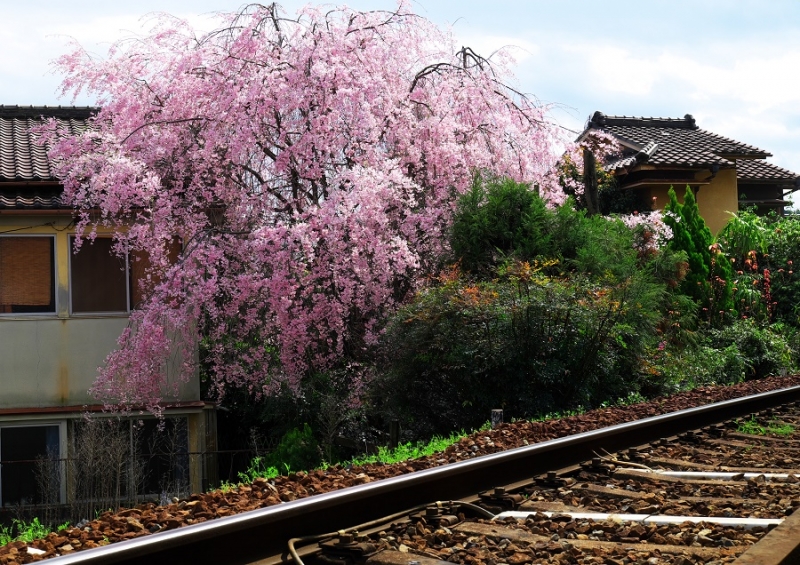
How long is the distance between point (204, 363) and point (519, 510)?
1464 cm

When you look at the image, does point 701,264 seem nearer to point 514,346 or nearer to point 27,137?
point 514,346

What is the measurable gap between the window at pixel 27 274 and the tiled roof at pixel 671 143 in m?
18.5

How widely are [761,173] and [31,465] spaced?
3159 centimetres

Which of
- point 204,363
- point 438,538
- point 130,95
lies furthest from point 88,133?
point 438,538

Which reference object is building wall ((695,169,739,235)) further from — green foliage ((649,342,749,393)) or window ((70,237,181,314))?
window ((70,237,181,314))

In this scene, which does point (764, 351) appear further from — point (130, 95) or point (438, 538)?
point (438, 538)

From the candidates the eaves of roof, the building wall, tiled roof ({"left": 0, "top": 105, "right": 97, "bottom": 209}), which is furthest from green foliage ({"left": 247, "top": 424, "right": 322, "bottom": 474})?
the building wall

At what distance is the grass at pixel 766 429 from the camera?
999 centimetres

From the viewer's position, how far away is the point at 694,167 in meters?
33.8

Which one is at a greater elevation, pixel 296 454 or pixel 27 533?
pixel 27 533

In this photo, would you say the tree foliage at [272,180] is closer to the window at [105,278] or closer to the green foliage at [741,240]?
the window at [105,278]

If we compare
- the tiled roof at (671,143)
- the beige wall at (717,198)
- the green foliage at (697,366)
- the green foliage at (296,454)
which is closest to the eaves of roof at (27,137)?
the green foliage at (296,454)

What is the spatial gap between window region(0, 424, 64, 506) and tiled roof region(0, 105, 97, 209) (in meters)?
4.14

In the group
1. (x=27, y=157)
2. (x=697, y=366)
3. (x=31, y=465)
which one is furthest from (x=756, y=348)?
(x=27, y=157)
